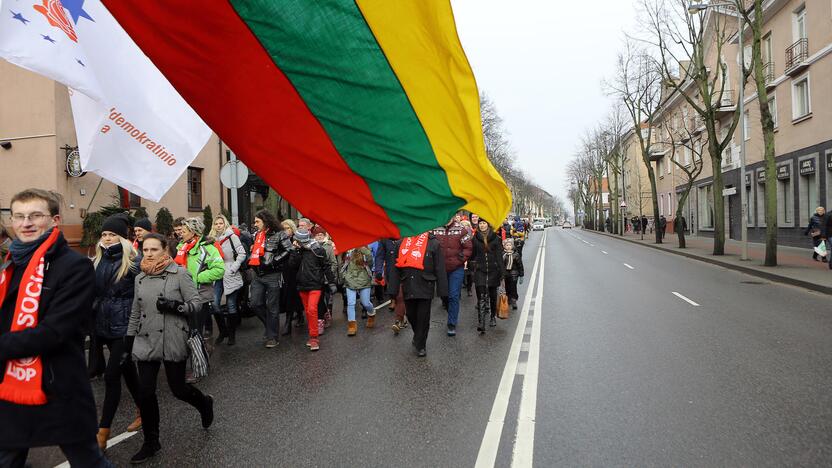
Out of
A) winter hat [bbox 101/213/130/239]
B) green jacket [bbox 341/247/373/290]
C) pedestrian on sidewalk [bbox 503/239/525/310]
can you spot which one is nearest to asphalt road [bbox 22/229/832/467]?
green jacket [bbox 341/247/373/290]

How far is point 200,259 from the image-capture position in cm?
661

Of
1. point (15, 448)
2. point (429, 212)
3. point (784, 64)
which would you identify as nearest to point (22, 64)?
point (15, 448)

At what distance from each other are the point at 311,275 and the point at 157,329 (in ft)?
11.5

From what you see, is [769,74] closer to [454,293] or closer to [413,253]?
[454,293]

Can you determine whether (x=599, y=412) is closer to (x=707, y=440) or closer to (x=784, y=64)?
(x=707, y=440)

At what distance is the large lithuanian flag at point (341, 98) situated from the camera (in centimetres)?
243

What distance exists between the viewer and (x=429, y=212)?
9.82 feet

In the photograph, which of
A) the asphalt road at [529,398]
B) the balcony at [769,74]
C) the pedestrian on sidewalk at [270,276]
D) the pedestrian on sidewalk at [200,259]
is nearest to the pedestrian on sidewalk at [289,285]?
the pedestrian on sidewalk at [270,276]

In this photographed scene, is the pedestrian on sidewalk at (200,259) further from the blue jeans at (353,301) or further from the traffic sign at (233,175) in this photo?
the traffic sign at (233,175)

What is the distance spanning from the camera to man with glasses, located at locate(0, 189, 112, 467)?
8.39 feet

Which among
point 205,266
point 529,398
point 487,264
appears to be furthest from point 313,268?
point 529,398

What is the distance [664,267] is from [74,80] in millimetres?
18574

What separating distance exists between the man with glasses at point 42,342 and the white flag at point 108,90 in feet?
5.48

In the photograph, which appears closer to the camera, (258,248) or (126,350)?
(126,350)
